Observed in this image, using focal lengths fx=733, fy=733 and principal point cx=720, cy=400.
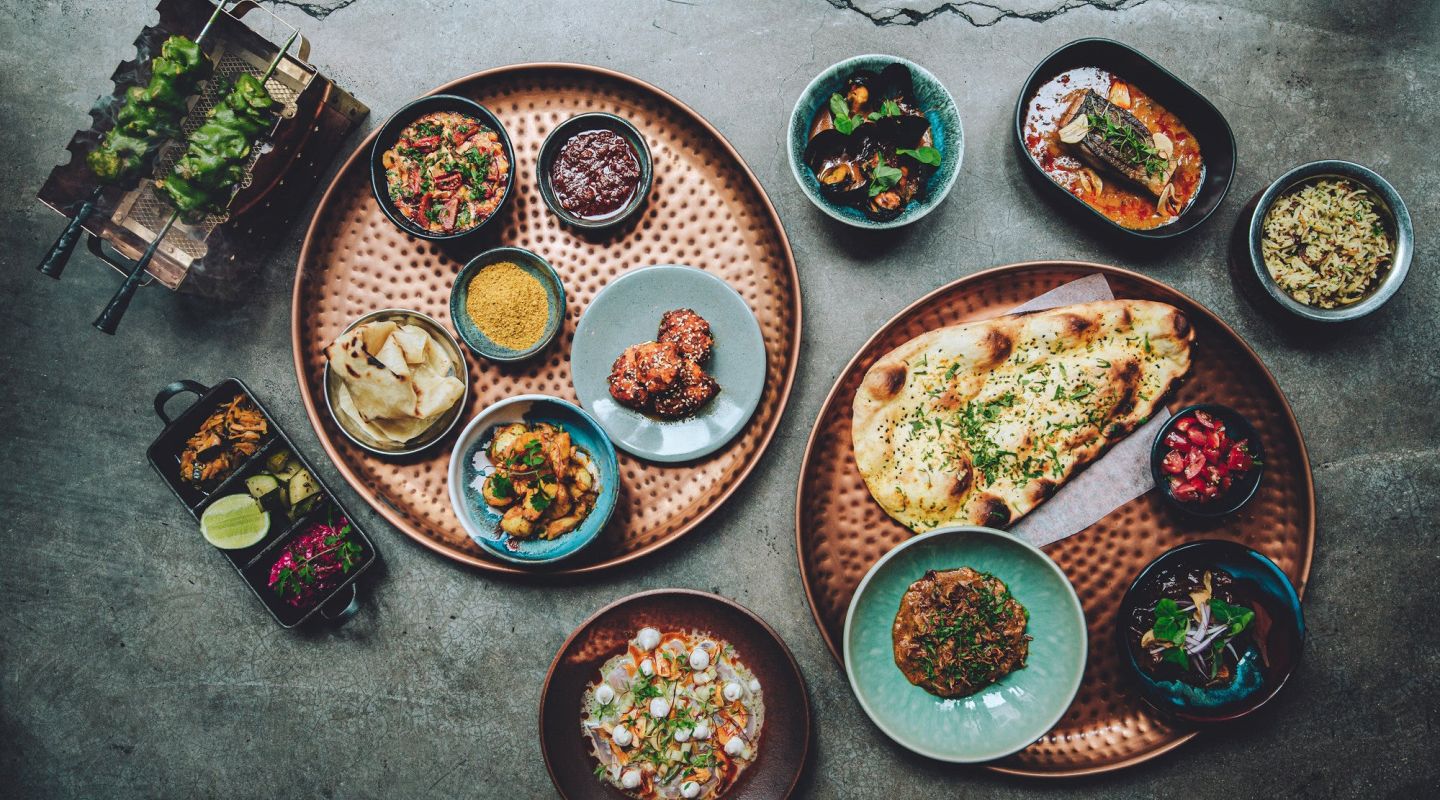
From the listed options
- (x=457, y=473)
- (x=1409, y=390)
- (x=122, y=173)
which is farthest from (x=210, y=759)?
(x=1409, y=390)

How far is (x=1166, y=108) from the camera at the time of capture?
11.8ft

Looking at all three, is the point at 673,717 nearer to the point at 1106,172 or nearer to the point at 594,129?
the point at 594,129

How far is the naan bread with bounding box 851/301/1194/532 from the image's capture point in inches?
131

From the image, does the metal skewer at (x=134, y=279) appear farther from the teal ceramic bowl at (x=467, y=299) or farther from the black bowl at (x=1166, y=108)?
the black bowl at (x=1166, y=108)

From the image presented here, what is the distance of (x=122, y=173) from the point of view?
10.4ft

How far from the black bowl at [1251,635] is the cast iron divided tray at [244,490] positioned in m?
3.51

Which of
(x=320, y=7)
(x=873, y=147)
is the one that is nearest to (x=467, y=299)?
(x=320, y=7)

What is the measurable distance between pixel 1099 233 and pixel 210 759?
202 inches

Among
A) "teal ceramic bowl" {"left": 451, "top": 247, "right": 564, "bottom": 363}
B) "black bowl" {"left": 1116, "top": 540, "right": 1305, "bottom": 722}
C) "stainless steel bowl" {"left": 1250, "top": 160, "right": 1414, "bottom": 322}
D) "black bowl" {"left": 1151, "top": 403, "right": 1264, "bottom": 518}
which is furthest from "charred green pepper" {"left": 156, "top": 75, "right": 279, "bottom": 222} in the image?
"stainless steel bowl" {"left": 1250, "top": 160, "right": 1414, "bottom": 322}

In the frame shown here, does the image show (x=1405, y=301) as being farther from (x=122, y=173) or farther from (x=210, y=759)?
(x=210, y=759)

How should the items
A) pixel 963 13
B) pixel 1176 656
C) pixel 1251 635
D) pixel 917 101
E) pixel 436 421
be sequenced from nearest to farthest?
pixel 1176 656, pixel 1251 635, pixel 436 421, pixel 917 101, pixel 963 13

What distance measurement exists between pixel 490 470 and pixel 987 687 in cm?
245

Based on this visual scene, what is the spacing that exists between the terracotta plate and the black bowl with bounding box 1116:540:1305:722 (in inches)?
60.1

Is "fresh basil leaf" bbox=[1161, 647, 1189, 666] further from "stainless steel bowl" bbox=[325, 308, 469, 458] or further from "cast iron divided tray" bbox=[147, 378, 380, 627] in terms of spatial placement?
"cast iron divided tray" bbox=[147, 378, 380, 627]
